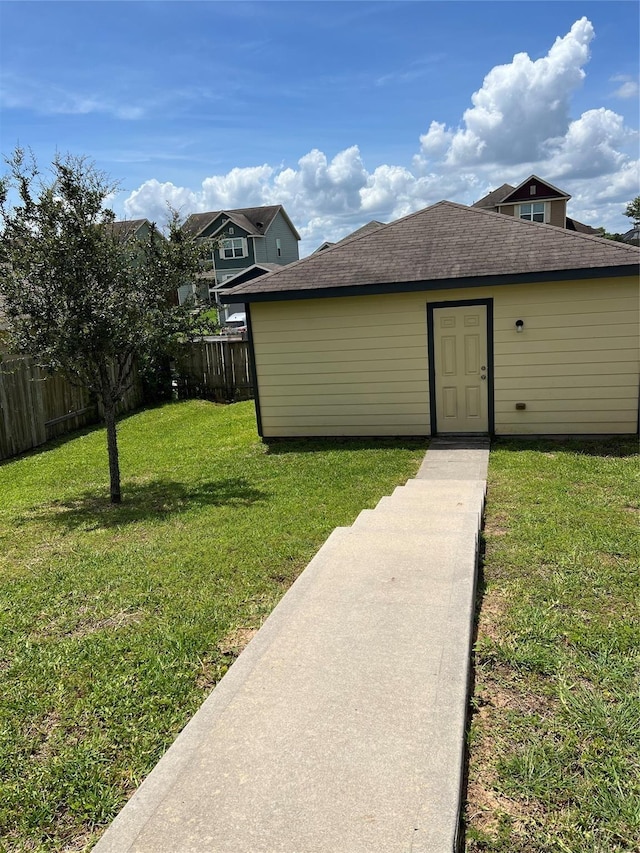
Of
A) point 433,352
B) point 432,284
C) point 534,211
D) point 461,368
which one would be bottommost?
point 461,368

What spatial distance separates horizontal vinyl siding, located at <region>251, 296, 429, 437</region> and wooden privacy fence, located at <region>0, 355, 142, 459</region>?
351cm

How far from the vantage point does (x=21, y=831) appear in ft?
7.48

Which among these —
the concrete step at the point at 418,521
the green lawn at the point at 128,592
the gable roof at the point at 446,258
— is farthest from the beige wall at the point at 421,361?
the concrete step at the point at 418,521

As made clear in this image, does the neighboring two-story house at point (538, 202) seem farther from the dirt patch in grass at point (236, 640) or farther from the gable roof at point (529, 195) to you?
the dirt patch in grass at point (236, 640)

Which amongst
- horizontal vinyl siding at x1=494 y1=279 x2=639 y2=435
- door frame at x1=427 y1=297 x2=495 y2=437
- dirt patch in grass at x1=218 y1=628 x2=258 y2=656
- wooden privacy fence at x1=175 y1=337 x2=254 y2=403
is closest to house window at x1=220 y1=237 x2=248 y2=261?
wooden privacy fence at x1=175 y1=337 x2=254 y2=403

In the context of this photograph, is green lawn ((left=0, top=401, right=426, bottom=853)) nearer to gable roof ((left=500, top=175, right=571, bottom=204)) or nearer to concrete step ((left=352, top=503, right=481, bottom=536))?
concrete step ((left=352, top=503, right=481, bottom=536))

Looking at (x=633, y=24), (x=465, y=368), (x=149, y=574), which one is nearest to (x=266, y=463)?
(x=465, y=368)

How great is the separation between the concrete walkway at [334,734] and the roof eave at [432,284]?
548 cm

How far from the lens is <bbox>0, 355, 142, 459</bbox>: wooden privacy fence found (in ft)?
33.1

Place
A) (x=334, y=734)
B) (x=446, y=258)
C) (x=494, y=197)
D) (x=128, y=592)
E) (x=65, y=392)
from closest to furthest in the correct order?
(x=334, y=734) → (x=128, y=592) → (x=446, y=258) → (x=65, y=392) → (x=494, y=197)

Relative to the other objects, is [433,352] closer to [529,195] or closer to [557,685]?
[557,685]

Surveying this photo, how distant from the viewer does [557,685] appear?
2953 millimetres

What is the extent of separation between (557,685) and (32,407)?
34.0 feet

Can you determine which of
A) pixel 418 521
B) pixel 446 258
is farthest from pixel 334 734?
pixel 446 258
